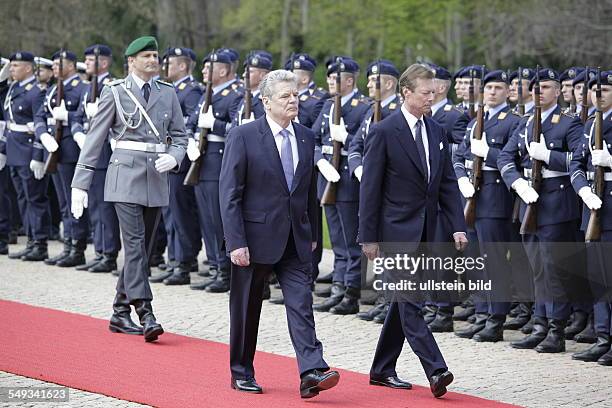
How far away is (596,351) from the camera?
32.6ft

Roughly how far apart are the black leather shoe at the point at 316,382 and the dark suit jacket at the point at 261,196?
0.79 metres

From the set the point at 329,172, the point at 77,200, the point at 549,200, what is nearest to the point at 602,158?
the point at 549,200

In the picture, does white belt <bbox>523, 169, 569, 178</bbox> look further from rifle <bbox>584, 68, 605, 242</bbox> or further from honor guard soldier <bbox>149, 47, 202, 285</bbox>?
honor guard soldier <bbox>149, 47, 202, 285</bbox>

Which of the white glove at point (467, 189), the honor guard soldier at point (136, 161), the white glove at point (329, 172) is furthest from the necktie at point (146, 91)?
the white glove at point (467, 189)

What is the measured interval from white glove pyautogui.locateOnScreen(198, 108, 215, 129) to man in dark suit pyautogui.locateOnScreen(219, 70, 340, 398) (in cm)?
476

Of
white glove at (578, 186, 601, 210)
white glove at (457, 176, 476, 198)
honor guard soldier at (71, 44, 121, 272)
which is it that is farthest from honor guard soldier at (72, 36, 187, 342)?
honor guard soldier at (71, 44, 121, 272)

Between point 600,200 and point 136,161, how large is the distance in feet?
12.2

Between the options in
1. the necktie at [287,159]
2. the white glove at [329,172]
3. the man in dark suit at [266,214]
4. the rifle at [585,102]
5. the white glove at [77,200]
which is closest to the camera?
the man in dark suit at [266,214]

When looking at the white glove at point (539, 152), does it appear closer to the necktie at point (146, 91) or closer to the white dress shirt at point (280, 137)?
the white dress shirt at point (280, 137)

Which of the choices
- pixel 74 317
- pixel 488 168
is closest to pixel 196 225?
pixel 74 317

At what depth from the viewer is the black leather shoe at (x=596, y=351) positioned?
391 inches

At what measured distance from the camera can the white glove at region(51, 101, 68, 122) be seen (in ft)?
47.8

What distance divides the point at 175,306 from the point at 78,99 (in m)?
3.67

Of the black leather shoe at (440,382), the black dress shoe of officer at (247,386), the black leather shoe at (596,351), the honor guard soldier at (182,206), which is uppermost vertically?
the honor guard soldier at (182,206)
